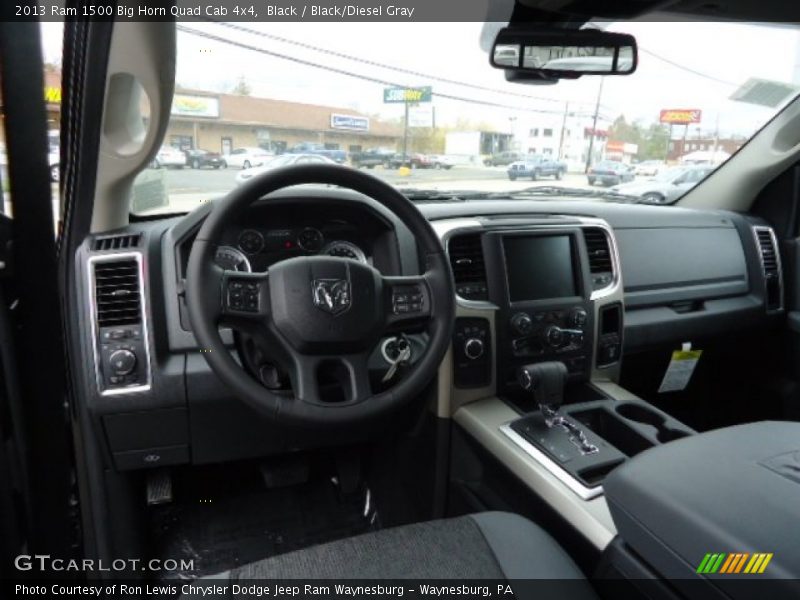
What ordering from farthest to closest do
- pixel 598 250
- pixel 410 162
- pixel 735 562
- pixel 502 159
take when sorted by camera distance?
1. pixel 502 159
2. pixel 598 250
3. pixel 410 162
4. pixel 735 562

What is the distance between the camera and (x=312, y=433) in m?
2.04

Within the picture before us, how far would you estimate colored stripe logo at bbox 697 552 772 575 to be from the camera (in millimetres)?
967

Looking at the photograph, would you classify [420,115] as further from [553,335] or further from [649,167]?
[649,167]

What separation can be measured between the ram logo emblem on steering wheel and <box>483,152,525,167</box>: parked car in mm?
1228

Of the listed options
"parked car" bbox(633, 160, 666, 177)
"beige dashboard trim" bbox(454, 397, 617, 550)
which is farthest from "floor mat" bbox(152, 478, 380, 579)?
"parked car" bbox(633, 160, 666, 177)

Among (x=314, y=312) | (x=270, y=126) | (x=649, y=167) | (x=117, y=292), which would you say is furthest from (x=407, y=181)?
(x=649, y=167)

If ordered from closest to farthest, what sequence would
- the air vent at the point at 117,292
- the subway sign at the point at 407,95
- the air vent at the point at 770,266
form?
the air vent at the point at 117,292
the subway sign at the point at 407,95
the air vent at the point at 770,266

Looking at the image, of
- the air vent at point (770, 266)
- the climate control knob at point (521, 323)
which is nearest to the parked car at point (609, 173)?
the air vent at point (770, 266)

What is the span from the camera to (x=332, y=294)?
1.49m

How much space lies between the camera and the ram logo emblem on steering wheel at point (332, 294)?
1476mm

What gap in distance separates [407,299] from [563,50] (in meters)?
0.90

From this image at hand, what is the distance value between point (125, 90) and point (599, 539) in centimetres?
167

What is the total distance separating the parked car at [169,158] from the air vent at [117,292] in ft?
1.07

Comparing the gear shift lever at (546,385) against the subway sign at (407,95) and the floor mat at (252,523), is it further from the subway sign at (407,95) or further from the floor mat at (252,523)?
the subway sign at (407,95)
